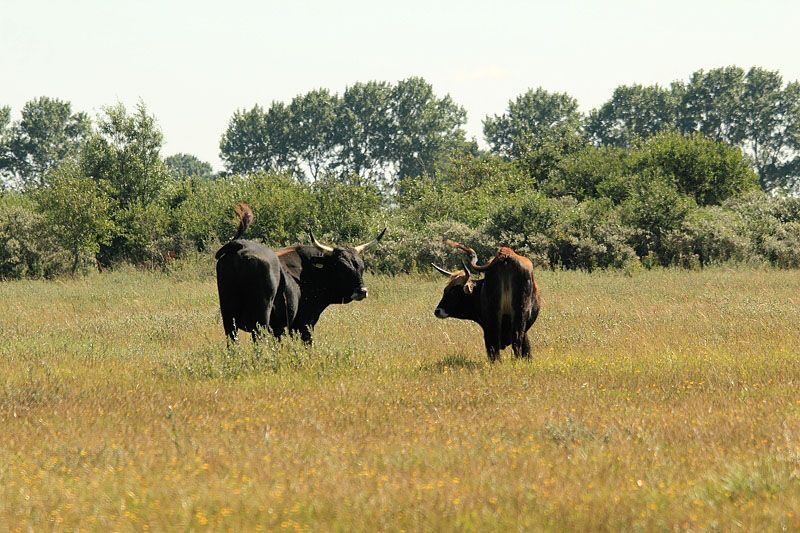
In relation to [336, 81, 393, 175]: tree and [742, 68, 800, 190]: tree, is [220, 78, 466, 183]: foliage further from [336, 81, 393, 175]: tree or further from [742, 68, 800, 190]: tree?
[742, 68, 800, 190]: tree

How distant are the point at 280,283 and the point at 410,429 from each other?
5.81 metres

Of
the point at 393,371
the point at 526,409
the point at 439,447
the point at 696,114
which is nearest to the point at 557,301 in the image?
the point at 393,371

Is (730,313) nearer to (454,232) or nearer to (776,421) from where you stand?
(776,421)

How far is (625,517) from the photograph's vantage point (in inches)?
229

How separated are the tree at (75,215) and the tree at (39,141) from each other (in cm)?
7197

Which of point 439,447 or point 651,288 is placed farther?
point 651,288

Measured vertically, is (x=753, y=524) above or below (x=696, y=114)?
below

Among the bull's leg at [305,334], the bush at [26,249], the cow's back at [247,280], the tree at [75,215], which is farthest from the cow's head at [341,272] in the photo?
the bush at [26,249]

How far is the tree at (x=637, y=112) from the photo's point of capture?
10294 cm

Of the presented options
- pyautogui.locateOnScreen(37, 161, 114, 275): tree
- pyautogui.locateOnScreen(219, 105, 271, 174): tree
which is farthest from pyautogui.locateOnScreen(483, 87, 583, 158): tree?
pyautogui.locateOnScreen(37, 161, 114, 275): tree

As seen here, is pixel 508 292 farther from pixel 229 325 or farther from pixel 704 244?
pixel 704 244

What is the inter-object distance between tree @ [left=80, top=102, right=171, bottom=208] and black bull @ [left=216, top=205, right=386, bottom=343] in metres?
33.0

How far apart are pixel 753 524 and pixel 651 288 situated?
58.3 feet

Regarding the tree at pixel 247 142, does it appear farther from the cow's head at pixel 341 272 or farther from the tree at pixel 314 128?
the cow's head at pixel 341 272
